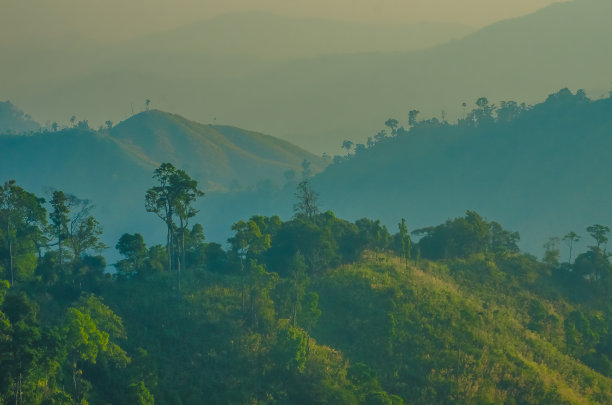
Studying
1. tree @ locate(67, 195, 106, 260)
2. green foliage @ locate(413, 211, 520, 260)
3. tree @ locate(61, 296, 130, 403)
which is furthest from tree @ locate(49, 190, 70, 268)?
green foliage @ locate(413, 211, 520, 260)

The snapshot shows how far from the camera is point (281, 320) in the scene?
5438 centimetres

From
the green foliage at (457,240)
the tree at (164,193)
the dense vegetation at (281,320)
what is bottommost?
the dense vegetation at (281,320)

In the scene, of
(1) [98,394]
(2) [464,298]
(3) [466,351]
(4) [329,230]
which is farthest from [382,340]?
(1) [98,394]

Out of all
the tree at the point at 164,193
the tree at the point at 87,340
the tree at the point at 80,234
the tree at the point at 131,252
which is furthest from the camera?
the tree at the point at 80,234

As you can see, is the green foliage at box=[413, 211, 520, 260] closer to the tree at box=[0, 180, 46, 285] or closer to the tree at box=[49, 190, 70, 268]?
the tree at box=[49, 190, 70, 268]

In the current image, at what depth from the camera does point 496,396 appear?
46438mm

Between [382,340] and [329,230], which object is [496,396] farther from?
[329,230]

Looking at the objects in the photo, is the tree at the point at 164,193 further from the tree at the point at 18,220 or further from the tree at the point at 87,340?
the tree at the point at 87,340

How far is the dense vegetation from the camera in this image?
41406mm

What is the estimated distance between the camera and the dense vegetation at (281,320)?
41406mm

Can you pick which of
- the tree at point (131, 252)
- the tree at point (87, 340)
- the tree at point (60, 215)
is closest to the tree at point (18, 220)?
the tree at point (60, 215)

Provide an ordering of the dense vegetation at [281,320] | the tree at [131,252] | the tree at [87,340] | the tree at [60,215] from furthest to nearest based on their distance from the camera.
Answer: the tree at [131,252] → the tree at [60,215] → the dense vegetation at [281,320] → the tree at [87,340]

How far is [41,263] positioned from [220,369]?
27203 millimetres

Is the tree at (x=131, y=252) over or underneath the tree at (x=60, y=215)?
underneath
